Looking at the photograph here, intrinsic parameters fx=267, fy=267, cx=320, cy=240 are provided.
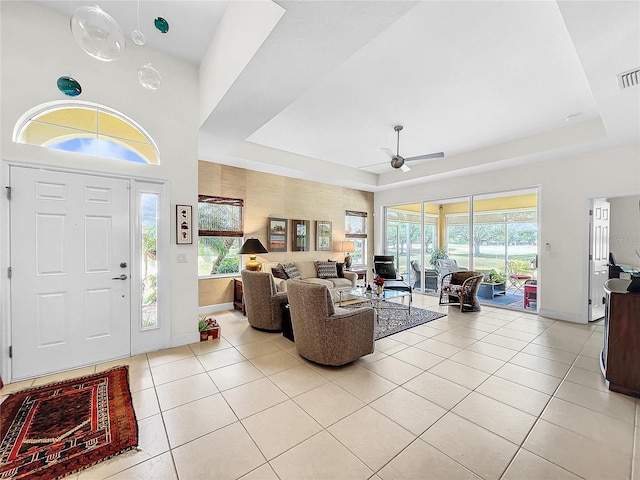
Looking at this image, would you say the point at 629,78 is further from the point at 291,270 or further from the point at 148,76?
the point at 291,270

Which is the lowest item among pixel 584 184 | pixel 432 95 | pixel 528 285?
pixel 528 285

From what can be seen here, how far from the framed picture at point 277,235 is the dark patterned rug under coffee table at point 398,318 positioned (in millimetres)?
2130

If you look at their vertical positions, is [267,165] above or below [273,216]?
above

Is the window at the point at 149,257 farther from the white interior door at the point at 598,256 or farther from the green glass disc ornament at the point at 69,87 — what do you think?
the white interior door at the point at 598,256

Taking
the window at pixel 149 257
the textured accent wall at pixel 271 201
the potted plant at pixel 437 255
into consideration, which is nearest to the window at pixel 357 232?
the textured accent wall at pixel 271 201

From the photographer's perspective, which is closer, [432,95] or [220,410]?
[220,410]

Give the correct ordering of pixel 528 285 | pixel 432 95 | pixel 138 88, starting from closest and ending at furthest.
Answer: pixel 138 88 < pixel 432 95 < pixel 528 285

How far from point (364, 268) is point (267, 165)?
4.37m

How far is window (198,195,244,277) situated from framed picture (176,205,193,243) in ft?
5.79

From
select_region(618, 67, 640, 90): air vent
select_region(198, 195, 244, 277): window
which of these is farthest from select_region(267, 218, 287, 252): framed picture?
select_region(618, 67, 640, 90): air vent

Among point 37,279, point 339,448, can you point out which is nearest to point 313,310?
point 339,448

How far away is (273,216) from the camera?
633cm

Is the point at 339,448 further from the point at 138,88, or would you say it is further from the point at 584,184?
the point at 584,184

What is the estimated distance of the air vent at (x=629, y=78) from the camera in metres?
2.50
